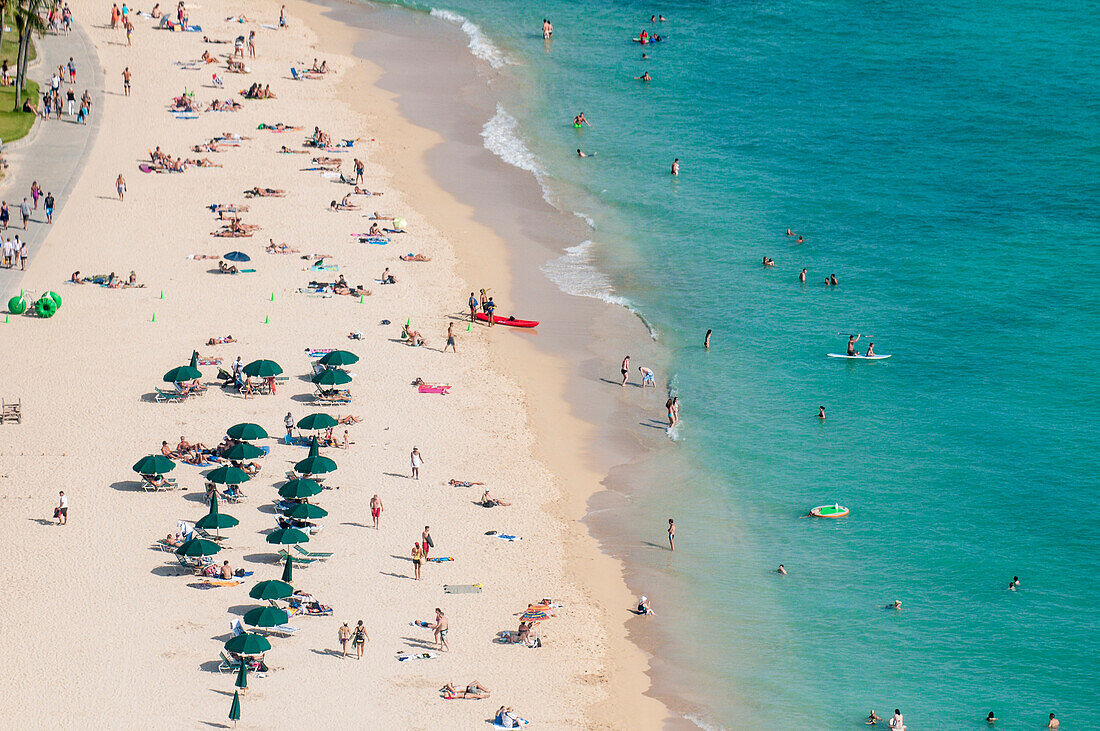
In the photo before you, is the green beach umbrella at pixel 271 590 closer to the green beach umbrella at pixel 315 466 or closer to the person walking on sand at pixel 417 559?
the person walking on sand at pixel 417 559

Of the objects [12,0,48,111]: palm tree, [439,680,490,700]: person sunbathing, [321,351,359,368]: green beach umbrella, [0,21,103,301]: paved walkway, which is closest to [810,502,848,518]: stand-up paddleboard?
[439,680,490,700]: person sunbathing

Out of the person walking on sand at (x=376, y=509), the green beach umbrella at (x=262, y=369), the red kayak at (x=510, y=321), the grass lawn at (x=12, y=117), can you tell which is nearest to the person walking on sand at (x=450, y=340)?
the red kayak at (x=510, y=321)

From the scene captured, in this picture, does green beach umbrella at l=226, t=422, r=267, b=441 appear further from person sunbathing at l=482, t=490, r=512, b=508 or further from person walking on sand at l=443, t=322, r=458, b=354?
person walking on sand at l=443, t=322, r=458, b=354

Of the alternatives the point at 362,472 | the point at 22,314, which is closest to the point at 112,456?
the point at 362,472

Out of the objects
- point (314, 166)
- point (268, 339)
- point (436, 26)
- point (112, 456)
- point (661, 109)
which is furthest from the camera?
point (436, 26)

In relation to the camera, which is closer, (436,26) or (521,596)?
(521,596)

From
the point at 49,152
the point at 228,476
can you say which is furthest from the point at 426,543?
the point at 49,152

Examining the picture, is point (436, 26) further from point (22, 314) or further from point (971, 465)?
point (971, 465)
